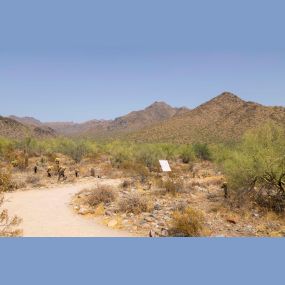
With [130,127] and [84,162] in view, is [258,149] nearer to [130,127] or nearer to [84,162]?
[84,162]

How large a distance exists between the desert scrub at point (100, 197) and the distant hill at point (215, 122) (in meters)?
51.8

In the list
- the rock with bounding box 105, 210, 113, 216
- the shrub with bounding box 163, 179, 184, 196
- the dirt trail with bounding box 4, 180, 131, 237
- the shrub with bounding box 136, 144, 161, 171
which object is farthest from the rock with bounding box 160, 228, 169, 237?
the shrub with bounding box 136, 144, 161, 171

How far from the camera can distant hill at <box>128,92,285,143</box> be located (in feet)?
245

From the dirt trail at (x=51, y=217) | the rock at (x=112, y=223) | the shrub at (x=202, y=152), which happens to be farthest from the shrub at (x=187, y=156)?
the rock at (x=112, y=223)

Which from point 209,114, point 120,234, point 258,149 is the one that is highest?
point 209,114

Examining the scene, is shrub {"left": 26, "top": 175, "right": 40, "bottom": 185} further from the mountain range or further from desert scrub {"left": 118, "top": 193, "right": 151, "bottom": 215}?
the mountain range

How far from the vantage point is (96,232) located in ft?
40.5

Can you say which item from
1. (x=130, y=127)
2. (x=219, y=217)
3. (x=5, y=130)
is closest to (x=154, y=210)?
(x=219, y=217)

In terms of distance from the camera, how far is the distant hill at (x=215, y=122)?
7475 cm

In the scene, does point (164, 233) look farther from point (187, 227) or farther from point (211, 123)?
point (211, 123)

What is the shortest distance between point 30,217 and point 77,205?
270cm

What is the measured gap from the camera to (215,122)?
286 feet

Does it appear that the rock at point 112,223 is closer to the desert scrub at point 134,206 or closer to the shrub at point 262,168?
the desert scrub at point 134,206

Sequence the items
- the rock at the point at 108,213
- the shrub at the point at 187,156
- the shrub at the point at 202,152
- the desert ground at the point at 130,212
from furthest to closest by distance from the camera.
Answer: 1. the shrub at the point at 202,152
2. the shrub at the point at 187,156
3. the rock at the point at 108,213
4. the desert ground at the point at 130,212
